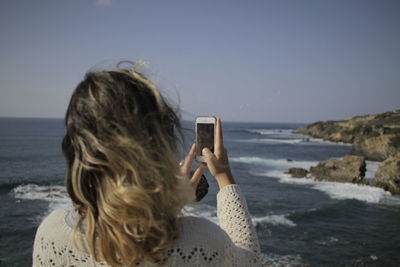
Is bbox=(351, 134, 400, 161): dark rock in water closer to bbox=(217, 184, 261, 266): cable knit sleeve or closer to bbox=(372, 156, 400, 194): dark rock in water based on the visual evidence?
bbox=(372, 156, 400, 194): dark rock in water

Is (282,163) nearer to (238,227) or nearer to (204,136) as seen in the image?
(204,136)

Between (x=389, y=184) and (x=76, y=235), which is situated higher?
(x=76, y=235)

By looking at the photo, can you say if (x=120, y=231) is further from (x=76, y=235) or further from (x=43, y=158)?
(x=43, y=158)

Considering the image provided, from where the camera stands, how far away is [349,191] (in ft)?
76.4

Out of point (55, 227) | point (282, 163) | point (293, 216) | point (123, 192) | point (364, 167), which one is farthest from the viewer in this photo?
point (282, 163)

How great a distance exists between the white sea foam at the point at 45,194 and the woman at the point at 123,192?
67.4 feet

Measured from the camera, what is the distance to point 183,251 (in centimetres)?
113

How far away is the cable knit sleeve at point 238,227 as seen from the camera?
1.25 m

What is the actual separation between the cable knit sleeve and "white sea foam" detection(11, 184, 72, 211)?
20.5 metres

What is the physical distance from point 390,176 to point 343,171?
4.00 meters

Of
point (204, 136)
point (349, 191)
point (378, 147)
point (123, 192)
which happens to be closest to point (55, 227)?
point (123, 192)

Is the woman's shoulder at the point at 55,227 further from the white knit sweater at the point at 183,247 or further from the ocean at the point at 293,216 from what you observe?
the ocean at the point at 293,216

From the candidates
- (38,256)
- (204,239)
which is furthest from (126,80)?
(38,256)

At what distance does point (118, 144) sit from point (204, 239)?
47 cm
